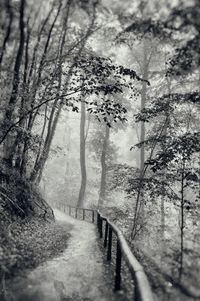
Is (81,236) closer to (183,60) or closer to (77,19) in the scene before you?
(183,60)

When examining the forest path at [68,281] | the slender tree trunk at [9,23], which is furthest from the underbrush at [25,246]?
the slender tree trunk at [9,23]

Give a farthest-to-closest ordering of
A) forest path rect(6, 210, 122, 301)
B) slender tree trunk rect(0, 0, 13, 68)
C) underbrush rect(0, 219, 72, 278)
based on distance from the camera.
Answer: slender tree trunk rect(0, 0, 13, 68) < underbrush rect(0, 219, 72, 278) < forest path rect(6, 210, 122, 301)

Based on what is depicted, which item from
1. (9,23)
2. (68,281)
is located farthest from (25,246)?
(9,23)

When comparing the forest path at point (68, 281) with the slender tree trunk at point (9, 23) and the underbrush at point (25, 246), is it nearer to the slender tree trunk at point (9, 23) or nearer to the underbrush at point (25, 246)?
the underbrush at point (25, 246)

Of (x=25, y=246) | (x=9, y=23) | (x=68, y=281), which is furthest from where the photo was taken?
(x=9, y=23)

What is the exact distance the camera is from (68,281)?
6656 mm

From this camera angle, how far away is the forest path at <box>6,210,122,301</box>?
19.0 ft

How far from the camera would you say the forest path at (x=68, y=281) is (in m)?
5.78

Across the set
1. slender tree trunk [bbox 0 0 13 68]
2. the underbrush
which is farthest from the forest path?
slender tree trunk [bbox 0 0 13 68]

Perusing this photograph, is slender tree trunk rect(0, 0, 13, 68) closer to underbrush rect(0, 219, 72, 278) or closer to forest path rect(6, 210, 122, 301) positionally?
underbrush rect(0, 219, 72, 278)

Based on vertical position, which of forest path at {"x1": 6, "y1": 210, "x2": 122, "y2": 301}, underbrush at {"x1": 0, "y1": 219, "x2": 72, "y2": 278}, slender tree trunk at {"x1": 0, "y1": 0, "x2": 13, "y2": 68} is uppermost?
slender tree trunk at {"x1": 0, "y1": 0, "x2": 13, "y2": 68}

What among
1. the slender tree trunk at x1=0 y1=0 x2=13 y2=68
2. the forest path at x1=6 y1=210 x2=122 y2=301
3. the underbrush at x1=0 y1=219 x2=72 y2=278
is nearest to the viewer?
the forest path at x1=6 y1=210 x2=122 y2=301

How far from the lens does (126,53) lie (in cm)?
2694

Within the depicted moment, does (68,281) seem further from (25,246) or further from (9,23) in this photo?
(9,23)
